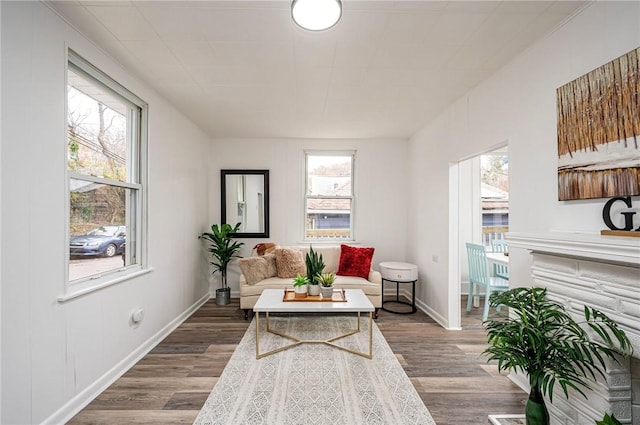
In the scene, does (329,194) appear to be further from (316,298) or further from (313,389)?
(313,389)

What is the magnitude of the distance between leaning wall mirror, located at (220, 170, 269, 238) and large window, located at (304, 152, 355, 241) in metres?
0.72

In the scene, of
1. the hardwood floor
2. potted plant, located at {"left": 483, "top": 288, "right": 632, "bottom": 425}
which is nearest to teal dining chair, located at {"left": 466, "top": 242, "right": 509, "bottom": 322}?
the hardwood floor

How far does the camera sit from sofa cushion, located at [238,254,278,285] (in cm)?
392

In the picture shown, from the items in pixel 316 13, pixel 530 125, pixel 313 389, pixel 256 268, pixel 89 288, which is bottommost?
pixel 313 389

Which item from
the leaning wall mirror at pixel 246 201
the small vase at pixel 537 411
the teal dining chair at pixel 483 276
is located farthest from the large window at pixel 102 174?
the teal dining chair at pixel 483 276

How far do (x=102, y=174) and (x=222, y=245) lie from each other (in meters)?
2.16

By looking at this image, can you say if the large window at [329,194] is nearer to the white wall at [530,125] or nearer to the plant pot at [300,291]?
the white wall at [530,125]

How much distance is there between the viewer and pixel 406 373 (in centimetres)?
250

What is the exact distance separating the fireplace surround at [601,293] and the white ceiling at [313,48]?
1.45 m

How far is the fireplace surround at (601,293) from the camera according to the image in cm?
134

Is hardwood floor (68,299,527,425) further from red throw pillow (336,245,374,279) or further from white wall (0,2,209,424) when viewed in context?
red throw pillow (336,245,374,279)

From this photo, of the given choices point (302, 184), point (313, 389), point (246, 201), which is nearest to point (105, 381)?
point (313, 389)

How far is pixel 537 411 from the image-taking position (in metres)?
1.62

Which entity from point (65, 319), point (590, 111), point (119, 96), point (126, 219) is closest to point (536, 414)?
point (590, 111)
